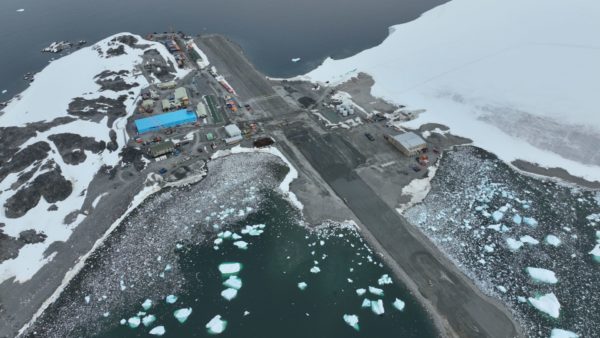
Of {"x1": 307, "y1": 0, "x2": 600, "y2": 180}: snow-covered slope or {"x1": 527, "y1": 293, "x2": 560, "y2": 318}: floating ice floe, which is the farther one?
{"x1": 307, "y1": 0, "x2": 600, "y2": 180}: snow-covered slope

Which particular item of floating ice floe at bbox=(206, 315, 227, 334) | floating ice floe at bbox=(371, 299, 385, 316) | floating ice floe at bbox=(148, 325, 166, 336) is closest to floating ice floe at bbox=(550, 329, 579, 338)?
floating ice floe at bbox=(371, 299, 385, 316)

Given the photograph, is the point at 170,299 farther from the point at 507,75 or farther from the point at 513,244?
the point at 507,75

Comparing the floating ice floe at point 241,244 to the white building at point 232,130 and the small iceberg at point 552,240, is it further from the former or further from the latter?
the small iceberg at point 552,240

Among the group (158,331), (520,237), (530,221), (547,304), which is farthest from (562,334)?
(158,331)

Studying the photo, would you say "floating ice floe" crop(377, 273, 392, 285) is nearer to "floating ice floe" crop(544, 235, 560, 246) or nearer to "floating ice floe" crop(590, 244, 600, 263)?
"floating ice floe" crop(544, 235, 560, 246)

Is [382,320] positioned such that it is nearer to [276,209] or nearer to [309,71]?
[276,209]
